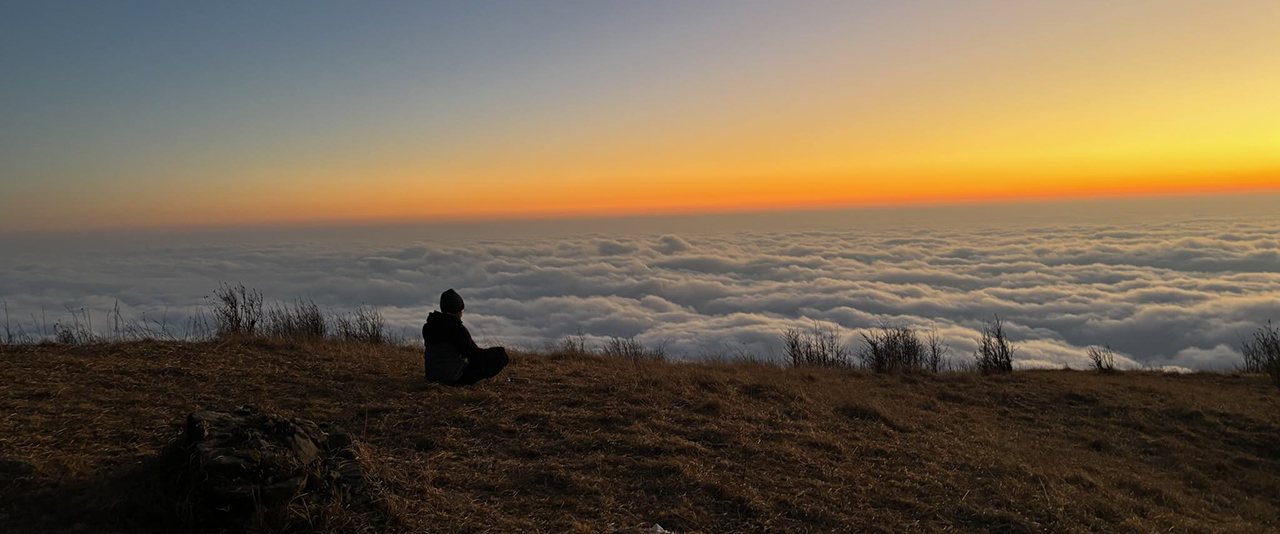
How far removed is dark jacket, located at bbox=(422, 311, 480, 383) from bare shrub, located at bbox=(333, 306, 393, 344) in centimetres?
421

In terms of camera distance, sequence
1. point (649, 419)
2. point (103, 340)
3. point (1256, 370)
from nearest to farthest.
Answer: point (649, 419) < point (103, 340) < point (1256, 370)

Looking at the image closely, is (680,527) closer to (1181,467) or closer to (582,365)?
(582,365)

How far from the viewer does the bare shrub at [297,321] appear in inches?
417

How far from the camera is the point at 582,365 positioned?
972 cm

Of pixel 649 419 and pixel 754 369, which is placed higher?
pixel 649 419

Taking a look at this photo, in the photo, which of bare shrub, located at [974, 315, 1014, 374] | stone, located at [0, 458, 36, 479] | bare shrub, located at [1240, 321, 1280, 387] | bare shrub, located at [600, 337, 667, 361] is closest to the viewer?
stone, located at [0, 458, 36, 479]

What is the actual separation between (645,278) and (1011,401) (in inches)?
3953

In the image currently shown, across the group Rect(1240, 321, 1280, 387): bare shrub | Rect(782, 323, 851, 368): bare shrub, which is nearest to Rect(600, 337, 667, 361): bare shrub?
Rect(782, 323, 851, 368): bare shrub

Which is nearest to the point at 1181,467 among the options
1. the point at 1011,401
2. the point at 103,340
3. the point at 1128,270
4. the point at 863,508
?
the point at 1011,401

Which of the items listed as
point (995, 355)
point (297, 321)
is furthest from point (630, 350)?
point (995, 355)

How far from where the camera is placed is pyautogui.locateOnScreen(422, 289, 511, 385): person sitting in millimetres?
7285

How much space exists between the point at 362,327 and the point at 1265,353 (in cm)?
2220

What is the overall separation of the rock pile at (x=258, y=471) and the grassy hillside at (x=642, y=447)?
0.90ft

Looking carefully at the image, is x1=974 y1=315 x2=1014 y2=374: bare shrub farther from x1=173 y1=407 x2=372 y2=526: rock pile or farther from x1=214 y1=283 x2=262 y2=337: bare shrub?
x1=214 y1=283 x2=262 y2=337: bare shrub
